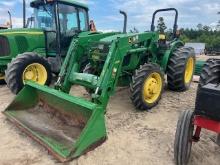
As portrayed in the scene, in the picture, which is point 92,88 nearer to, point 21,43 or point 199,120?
point 199,120

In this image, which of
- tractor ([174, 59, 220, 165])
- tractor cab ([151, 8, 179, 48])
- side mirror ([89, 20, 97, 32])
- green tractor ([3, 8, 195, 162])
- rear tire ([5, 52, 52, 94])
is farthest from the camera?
side mirror ([89, 20, 97, 32])

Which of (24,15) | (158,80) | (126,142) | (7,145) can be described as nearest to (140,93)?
(158,80)

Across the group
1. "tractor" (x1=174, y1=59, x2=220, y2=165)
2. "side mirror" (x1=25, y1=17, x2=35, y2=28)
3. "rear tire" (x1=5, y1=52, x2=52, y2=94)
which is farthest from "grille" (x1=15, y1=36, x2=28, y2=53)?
"tractor" (x1=174, y1=59, x2=220, y2=165)

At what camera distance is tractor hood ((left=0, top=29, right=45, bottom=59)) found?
7.97 meters

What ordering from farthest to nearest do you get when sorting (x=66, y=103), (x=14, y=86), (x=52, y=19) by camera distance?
(x=52, y=19), (x=14, y=86), (x=66, y=103)

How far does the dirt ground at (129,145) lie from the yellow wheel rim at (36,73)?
1.50 metres

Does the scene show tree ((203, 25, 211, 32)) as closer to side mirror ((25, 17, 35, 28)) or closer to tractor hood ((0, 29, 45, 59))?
side mirror ((25, 17, 35, 28))

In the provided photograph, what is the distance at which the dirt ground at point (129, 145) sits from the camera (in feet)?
13.3

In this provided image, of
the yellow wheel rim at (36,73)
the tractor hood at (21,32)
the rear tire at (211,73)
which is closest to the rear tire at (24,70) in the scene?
the yellow wheel rim at (36,73)

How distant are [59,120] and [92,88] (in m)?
0.87

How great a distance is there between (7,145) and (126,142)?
68.2 inches

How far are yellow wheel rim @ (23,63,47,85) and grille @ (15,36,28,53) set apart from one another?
1219 millimetres

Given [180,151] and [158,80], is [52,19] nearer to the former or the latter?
[158,80]

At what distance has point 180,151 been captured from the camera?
3627mm
